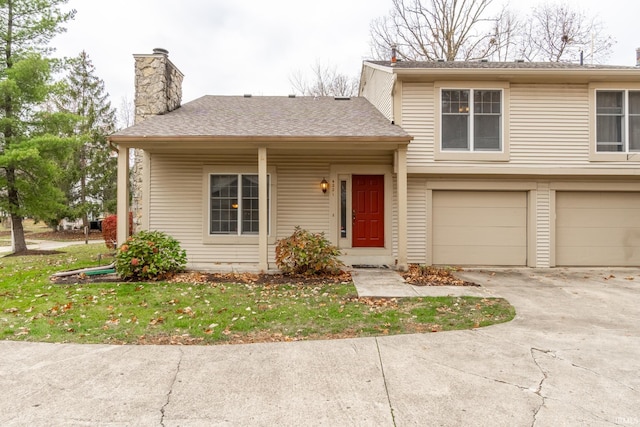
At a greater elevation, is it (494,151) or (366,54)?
(366,54)

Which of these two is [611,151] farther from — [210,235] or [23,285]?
[23,285]

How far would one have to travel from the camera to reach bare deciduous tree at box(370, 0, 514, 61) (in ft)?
57.8

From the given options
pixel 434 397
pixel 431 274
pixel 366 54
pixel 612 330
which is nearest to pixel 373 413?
pixel 434 397

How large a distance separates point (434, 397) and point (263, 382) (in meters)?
1.37

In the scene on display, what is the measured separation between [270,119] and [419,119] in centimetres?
373

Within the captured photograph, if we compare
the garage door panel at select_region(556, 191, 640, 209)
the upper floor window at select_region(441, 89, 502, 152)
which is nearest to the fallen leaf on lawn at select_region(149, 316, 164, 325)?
the upper floor window at select_region(441, 89, 502, 152)

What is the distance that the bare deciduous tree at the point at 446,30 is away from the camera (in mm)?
17625

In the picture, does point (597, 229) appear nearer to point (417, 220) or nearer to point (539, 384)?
point (417, 220)

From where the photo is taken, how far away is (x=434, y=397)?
2674 mm

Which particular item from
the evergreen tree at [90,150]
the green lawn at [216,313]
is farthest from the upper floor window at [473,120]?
the evergreen tree at [90,150]

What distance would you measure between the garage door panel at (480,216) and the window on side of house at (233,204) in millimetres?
4704

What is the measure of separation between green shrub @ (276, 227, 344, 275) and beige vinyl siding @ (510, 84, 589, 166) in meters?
5.19

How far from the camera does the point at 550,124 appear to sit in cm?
856

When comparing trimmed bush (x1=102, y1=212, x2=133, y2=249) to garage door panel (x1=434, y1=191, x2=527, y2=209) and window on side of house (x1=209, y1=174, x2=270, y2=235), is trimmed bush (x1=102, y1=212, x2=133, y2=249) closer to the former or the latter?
window on side of house (x1=209, y1=174, x2=270, y2=235)
